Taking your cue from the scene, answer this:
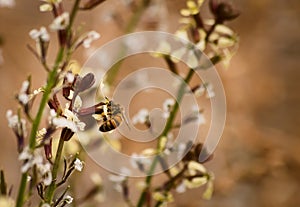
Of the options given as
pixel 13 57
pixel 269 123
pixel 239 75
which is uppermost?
pixel 13 57

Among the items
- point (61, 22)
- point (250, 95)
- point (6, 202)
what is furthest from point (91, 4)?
point (250, 95)

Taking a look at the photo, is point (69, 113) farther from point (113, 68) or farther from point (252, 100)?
point (252, 100)

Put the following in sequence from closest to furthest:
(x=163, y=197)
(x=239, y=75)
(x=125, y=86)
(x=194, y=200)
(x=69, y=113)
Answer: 1. (x=69, y=113)
2. (x=163, y=197)
3. (x=125, y=86)
4. (x=194, y=200)
5. (x=239, y=75)

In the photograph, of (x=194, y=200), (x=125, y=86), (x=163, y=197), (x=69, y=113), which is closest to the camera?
(x=69, y=113)

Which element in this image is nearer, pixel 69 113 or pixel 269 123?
pixel 69 113

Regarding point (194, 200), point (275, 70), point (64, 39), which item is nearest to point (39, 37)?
point (64, 39)

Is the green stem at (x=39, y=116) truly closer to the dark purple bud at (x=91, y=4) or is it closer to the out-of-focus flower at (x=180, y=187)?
the dark purple bud at (x=91, y=4)
